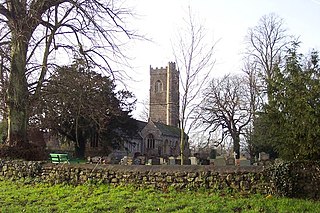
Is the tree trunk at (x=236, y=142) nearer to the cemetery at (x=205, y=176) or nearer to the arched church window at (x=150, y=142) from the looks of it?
the cemetery at (x=205, y=176)

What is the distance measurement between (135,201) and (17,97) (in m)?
9.55

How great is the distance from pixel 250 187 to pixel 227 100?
3041cm

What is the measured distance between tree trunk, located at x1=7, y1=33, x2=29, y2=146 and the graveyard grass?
5491 mm

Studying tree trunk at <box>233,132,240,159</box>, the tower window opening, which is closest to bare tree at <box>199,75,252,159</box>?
tree trunk at <box>233,132,240,159</box>


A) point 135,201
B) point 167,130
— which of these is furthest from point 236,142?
point 167,130

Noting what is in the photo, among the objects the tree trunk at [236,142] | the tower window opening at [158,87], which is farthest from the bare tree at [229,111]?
the tower window opening at [158,87]

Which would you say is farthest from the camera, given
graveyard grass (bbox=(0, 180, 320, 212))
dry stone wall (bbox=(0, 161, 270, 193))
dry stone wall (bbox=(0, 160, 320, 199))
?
dry stone wall (bbox=(0, 161, 270, 193))

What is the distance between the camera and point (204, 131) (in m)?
40.8

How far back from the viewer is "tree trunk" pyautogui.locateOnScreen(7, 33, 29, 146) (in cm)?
1725

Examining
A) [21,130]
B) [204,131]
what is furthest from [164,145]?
[21,130]

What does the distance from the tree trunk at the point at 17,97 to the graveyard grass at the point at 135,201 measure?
5491mm

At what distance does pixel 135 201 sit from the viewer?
33.5 ft

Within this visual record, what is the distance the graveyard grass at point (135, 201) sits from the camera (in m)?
9.09

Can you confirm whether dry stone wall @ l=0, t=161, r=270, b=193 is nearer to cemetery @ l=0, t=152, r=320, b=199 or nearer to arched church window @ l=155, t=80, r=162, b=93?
cemetery @ l=0, t=152, r=320, b=199
